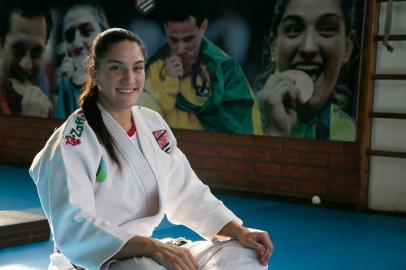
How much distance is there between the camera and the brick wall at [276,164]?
5.95m

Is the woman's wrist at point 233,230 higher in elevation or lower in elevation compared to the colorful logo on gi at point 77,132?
lower

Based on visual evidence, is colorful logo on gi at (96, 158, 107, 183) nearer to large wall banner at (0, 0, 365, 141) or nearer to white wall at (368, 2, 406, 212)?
large wall banner at (0, 0, 365, 141)

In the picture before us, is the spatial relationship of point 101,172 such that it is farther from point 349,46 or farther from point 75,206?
point 349,46

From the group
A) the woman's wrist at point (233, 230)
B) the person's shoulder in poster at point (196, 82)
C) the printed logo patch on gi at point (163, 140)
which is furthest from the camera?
the person's shoulder in poster at point (196, 82)

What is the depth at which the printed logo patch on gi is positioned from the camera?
8.27ft

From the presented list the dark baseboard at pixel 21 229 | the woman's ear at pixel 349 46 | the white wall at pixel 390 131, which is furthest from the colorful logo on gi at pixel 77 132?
the white wall at pixel 390 131

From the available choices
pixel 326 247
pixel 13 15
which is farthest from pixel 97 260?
pixel 13 15

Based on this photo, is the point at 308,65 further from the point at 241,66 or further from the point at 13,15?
the point at 13,15

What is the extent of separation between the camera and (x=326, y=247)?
4.61 m

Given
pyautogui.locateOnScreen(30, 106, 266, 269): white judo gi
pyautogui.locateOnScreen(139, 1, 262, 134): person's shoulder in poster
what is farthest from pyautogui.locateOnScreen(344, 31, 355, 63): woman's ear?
pyautogui.locateOnScreen(30, 106, 266, 269): white judo gi

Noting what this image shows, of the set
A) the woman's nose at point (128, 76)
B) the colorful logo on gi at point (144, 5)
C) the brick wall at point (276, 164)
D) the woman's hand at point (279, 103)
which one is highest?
the colorful logo on gi at point (144, 5)

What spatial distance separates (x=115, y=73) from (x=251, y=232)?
Answer: 741mm

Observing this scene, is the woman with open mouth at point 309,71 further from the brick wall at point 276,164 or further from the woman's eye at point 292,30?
the brick wall at point 276,164

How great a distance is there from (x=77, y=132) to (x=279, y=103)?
4001 millimetres
